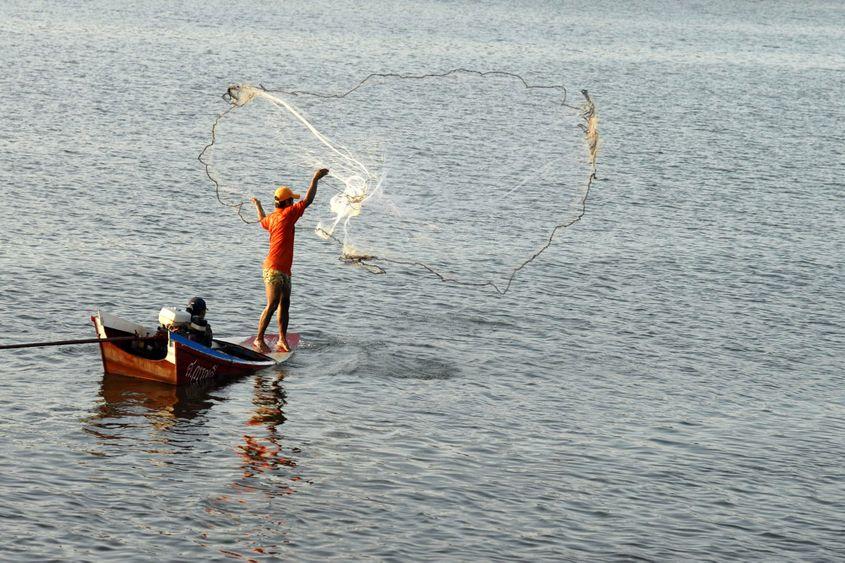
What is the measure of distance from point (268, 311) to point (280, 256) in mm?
1096

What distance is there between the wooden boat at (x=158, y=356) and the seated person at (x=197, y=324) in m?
0.20

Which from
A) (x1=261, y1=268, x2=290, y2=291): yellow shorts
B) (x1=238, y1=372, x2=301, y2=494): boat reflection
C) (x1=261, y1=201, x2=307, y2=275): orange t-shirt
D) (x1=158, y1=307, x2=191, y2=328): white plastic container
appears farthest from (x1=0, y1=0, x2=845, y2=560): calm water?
(x1=261, y1=201, x2=307, y2=275): orange t-shirt

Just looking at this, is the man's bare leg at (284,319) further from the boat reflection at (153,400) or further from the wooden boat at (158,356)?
the boat reflection at (153,400)

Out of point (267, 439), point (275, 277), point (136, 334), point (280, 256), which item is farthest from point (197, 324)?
point (267, 439)

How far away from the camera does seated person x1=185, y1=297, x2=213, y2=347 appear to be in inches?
733

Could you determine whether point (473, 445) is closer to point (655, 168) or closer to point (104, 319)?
point (104, 319)

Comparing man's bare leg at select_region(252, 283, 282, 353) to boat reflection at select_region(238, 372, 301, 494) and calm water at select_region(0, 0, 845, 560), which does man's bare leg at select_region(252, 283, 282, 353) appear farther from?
boat reflection at select_region(238, 372, 301, 494)

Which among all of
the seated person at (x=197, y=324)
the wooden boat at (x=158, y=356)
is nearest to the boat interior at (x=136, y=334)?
the wooden boat at (x=158, y=356)

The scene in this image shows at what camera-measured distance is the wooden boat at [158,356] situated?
59.9 feet

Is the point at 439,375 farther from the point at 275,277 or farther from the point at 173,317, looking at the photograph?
the point at 173,317

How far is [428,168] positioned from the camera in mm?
31594

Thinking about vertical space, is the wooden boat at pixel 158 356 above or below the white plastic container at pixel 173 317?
below

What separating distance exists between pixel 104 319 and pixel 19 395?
1641 mm

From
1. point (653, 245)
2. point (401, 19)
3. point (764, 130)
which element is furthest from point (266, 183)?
point (401, 19)
